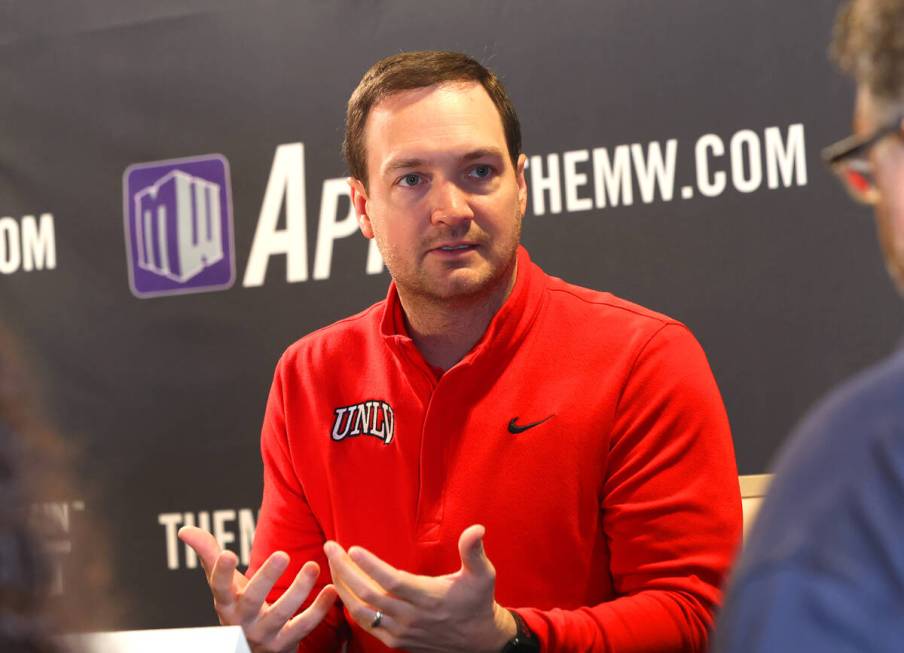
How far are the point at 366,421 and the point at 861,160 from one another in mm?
1248

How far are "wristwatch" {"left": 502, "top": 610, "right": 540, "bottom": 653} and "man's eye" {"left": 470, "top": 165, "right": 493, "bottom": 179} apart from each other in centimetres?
72

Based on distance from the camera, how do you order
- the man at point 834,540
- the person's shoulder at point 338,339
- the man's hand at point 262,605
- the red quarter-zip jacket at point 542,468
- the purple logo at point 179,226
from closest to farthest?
the man at point 834,540
the man's hand at point 262,605
the red quarter-zip jacket at point 542,468
the person's shoulder at point 338,339
the purple logo at point 179,226

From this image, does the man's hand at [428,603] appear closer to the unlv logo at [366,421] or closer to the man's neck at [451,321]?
the unlv logo at [366,421]

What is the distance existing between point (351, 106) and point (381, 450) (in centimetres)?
60

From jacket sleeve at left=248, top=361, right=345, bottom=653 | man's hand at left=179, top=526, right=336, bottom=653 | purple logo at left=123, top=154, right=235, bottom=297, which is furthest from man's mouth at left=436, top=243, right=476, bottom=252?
purple logo at left=123, top=154, right=235, bottom=297

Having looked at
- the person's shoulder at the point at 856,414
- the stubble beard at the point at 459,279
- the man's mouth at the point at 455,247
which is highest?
the man's mouth at the point at 455,247

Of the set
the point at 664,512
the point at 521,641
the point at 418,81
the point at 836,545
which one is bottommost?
the point at 521,641

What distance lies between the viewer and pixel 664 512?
163cm

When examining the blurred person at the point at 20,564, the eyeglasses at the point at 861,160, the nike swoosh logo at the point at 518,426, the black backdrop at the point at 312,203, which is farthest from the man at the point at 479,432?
the blurred person at the point at 20,564

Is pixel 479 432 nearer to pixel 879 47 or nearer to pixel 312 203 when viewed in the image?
pixel 312 203

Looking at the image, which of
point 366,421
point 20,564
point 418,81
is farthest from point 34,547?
point 418,81

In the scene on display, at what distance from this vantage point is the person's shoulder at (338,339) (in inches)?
77.1

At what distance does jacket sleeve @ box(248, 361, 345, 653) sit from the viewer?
180cm

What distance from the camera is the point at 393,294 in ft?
6.37
